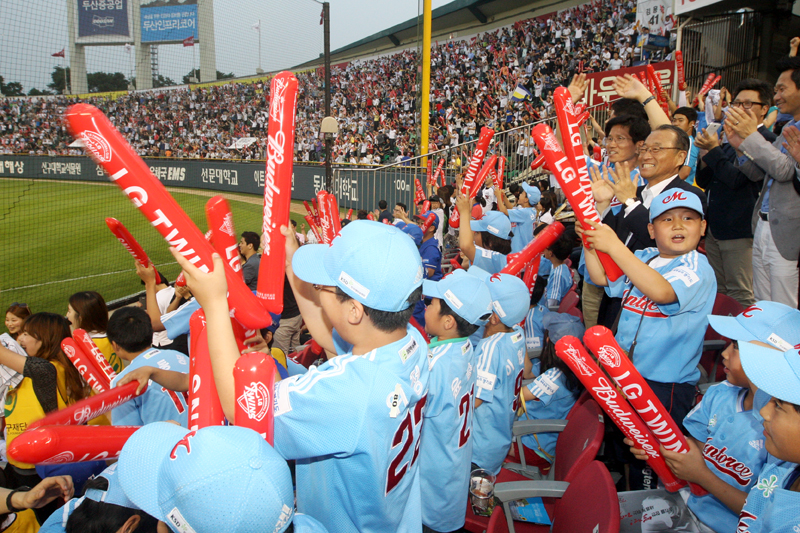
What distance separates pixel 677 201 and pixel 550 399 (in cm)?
155

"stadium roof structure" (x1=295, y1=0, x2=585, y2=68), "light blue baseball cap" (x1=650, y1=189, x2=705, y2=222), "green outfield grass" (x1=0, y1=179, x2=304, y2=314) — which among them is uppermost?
"stadium roof structure" (x1=295, y1=0, x2=585, y2=68)

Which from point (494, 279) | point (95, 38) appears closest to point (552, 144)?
point (494, 279)

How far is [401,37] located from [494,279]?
27186 mm

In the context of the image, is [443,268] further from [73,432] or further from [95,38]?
[95,38]

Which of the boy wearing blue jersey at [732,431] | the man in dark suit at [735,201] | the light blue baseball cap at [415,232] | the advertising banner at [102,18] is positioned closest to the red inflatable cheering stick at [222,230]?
the boy wearing blue jersey at [732,431]

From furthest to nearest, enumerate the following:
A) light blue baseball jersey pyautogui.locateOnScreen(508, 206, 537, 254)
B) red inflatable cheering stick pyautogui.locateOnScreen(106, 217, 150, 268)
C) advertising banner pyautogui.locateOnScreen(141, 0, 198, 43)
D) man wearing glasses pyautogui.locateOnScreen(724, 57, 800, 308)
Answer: advertising banner pyautogui.locateOnScreen(141, 0, 198, 43) < light blue baseball jersey pyautogui.locateOnScreen(508, 206, 537, 254) < red inflatable cheering stick pyautogui.locateOnScreen(106, 217, 150, 268) < man wearing glasses pyautogui.locateOnScreen(724, 57, 800, 308)

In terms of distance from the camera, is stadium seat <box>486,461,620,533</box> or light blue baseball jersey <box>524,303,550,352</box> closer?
stadium seat <box>486,461,620,533</box>

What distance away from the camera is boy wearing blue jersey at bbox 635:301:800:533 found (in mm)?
1721

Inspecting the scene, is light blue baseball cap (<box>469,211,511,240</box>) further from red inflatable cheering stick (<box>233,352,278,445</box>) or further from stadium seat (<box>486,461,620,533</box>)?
red inflatable cheering stick (<box>233,352,278,445</box>)

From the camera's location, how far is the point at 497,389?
2.77 m

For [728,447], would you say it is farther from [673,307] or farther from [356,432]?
[356,432]

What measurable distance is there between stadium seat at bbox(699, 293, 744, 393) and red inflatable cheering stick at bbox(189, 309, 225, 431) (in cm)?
324

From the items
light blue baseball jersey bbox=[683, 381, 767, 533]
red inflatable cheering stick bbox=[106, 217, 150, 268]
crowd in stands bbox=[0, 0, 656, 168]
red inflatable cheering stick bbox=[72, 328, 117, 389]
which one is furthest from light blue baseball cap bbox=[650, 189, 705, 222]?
crowd in stands bbox=[0, 0, 656, 168]

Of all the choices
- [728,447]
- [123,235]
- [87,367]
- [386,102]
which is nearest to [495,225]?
[123,235]
